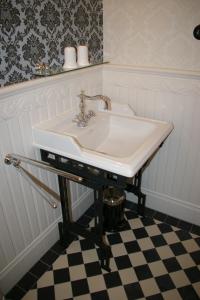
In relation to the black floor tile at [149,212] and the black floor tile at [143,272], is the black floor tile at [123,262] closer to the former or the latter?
the black floor tile at [143,272]

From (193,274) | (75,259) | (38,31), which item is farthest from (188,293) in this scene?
(38,31)

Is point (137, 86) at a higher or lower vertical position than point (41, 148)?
higher

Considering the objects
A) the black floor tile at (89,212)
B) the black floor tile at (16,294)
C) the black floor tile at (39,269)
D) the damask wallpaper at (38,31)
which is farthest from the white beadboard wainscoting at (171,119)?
the black floor tile at (16,294)

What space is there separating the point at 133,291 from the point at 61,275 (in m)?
0.48

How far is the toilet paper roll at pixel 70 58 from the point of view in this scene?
138 centimetres

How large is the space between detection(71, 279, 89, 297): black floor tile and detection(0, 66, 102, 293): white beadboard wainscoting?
334 millimetres

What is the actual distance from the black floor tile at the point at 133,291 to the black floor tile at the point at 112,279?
0.06 metres

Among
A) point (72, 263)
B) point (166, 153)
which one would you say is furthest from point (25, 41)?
point (72, 263)

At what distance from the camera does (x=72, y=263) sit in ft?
5.41

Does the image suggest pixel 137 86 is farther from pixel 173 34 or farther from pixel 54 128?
pixel 54 128

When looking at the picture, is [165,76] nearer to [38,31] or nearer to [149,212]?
[38,31]

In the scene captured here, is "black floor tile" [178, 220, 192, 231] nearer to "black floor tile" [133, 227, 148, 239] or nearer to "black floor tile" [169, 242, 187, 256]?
"black floor tile" [169, 242, 187, 256]

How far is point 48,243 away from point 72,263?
228 millimetres

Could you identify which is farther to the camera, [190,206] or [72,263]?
[190,206]
